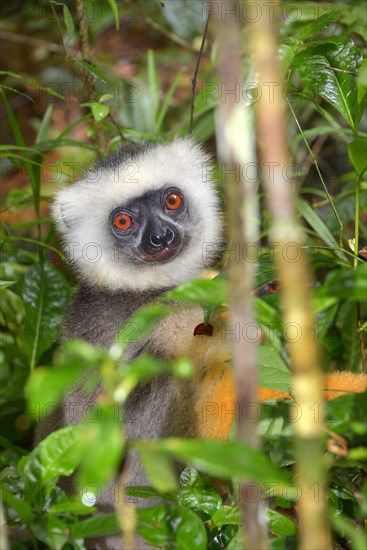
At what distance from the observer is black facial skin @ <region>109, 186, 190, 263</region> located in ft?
13.5

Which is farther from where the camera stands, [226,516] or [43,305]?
[43,305]

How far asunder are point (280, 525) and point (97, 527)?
61 centimetres

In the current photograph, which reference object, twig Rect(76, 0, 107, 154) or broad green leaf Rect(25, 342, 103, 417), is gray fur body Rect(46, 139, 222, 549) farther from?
broad green leaf Rect(25, 342, 103, 417)

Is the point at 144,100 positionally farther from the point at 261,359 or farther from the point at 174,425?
the point at 261,359

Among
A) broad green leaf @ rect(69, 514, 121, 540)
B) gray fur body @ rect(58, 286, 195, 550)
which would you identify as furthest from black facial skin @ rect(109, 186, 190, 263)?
broad green leaf @ rect(69, 514, 121, 540)

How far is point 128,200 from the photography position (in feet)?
14.2

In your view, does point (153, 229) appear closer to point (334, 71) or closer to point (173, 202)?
point (173, 202)

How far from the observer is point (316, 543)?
1525 millimetres

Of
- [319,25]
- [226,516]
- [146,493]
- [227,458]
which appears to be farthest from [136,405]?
[227,458]

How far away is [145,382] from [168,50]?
6.91m

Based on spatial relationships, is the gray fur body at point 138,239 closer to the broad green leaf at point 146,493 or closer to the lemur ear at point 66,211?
the lemur ear at point 66,211

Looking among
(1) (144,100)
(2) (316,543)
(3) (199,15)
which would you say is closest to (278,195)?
(2) (316,543)

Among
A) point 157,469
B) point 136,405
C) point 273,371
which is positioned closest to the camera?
point 157,469

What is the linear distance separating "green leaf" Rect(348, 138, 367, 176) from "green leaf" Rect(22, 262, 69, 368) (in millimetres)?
2172
